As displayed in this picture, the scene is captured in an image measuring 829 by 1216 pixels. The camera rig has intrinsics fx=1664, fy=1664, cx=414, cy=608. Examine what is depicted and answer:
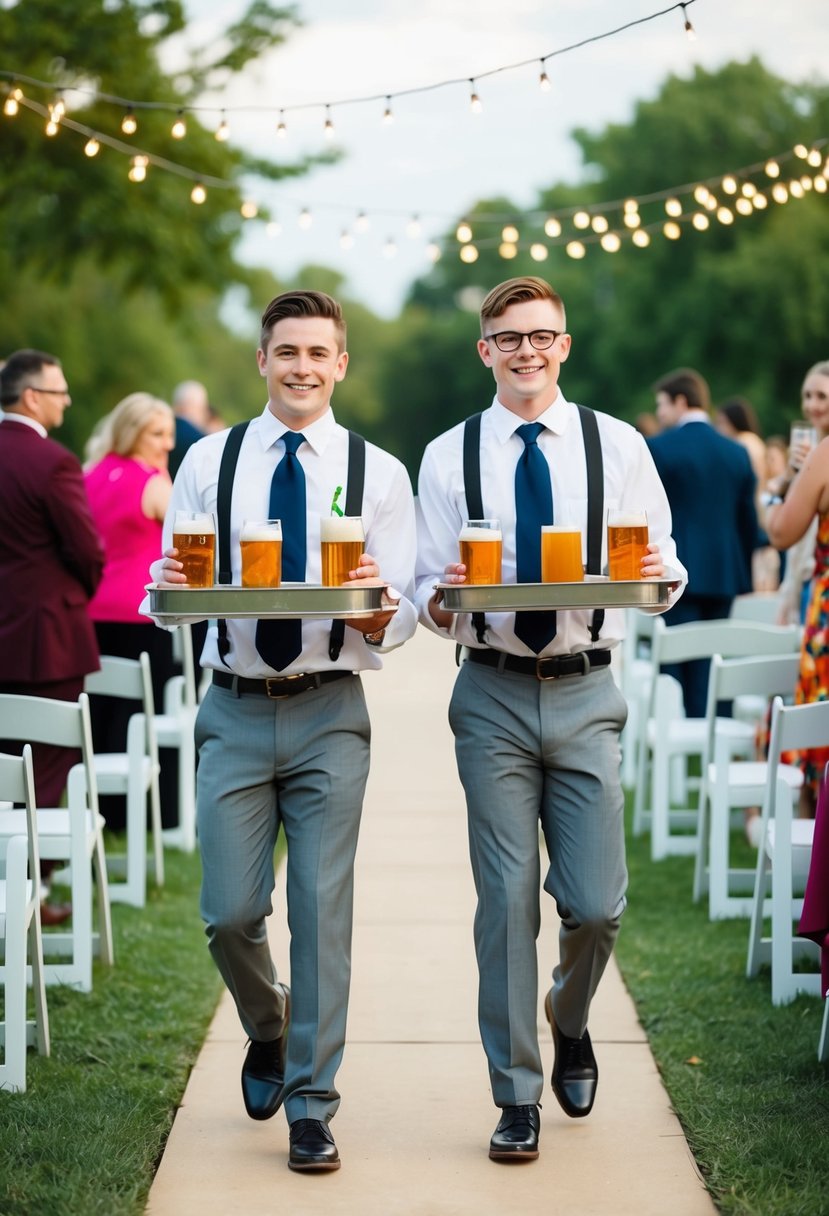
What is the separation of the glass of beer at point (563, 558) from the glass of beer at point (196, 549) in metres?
0.83

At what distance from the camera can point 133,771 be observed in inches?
286

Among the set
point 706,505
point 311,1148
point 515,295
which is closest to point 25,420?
point 515,295

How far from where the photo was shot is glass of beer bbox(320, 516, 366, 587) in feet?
13.5

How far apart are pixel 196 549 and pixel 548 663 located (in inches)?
37.6

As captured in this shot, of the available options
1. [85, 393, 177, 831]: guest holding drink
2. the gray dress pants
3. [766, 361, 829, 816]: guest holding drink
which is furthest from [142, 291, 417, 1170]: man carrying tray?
[85, 393, 177, 831]: guest holding drink

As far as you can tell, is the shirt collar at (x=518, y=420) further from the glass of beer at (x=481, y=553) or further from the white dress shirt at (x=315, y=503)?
the glass of beer at (x=481, y=553)

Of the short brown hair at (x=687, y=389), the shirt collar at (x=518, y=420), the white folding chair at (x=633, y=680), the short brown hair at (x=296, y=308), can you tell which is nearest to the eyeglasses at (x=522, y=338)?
the shirt collar at (x=518, y=420)

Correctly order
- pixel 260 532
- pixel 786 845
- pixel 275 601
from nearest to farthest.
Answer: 1. pixel 275 601
2. pixel 260 532
3. pixel 786 845

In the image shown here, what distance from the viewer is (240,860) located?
433 centimetres

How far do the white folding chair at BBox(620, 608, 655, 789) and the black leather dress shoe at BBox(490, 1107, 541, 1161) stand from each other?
501 cm

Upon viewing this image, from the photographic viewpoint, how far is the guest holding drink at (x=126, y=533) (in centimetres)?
841

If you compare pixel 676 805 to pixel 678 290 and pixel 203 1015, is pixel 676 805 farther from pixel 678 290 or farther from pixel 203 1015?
pixel 678 290

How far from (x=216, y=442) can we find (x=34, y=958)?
5.94ft

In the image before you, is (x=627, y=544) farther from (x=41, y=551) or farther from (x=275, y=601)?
(x=41, y=551)
